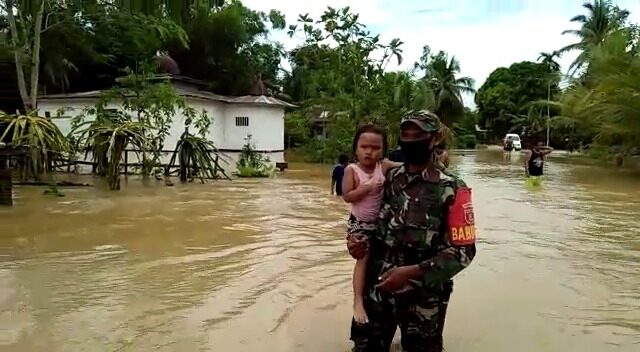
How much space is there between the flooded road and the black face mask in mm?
2154

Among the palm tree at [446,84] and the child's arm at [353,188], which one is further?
the palm tree at [446,84]

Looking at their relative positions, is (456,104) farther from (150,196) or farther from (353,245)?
(353,245)

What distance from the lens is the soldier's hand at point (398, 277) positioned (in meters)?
3.17

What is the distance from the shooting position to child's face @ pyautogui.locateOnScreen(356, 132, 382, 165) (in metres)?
3.83

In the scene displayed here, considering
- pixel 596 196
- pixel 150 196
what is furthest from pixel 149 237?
pixel 596 196

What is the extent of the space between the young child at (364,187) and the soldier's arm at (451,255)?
54 centimetres

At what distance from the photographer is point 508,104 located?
62.3m

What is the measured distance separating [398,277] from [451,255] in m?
0.27

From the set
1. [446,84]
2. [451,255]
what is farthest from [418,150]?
[446,84]

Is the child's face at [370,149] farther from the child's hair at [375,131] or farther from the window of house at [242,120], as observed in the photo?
the window of house at [242,120]

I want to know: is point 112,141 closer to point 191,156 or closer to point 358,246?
point 191,156

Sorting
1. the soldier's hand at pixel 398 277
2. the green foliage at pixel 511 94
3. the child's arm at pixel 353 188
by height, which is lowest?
the soldier's hand at pixel 398 277

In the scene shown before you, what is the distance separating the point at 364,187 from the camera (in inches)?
147

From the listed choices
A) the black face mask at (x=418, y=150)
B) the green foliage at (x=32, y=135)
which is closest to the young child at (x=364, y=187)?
the black face mask at (x=418, y=150)
